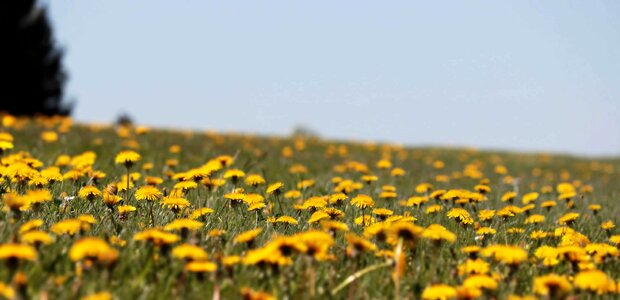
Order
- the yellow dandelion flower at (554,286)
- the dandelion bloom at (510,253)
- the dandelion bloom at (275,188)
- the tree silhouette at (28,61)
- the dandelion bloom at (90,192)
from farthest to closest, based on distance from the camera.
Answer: the tree silhouette at (28,61) → the dandelion bloom at (275,188) → the dandelion bloom at (90,192) → the dandelion bloom at (510,253) → the yellow dandelion flower at (554,286)

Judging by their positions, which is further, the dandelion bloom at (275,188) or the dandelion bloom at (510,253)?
the dandelion bloom at (275,188)

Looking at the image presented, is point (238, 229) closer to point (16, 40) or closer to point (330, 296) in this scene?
point (330, 296)

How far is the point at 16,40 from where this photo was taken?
30.3 metres

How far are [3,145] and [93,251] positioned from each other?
251 centimetres

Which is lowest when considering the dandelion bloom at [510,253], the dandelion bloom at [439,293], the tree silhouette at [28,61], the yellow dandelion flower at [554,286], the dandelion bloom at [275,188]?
the dandelion bloom at [439,293]

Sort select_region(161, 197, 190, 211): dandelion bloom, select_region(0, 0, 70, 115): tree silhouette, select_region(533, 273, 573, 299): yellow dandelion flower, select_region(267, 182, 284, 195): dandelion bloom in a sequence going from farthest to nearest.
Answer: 1. select_region(0, 0, 70, 115): tree silhouette
2. select_region(267, 182, 284, 195): dandelion bloom
3. select_region(161, 197, 190, 211): dandelion bloom
4. select_region(533, 273, 573, 299): yellow dandelion flower

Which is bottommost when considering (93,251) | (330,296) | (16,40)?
(330,296)

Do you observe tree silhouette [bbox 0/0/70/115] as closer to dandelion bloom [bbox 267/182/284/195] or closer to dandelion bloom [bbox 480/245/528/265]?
dandelion bloom [bbox 267/182/284/195]

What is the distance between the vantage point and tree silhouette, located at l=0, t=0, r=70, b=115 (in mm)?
29969

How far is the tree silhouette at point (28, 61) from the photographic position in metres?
30.0

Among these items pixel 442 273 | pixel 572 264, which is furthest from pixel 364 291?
pixel 572 264

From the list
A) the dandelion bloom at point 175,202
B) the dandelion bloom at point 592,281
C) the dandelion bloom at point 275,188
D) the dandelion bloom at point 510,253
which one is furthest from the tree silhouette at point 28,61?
the dandelion bloom at point 592,281

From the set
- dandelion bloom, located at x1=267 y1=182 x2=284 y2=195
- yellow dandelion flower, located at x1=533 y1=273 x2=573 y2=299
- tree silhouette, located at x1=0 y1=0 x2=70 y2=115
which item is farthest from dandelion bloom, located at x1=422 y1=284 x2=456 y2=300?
tree silhouette, located at x1=0 y1=0 x2=70 y2=115

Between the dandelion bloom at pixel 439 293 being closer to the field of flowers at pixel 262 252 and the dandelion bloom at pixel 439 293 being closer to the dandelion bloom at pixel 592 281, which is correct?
the field of flowers at pixel 262 252
